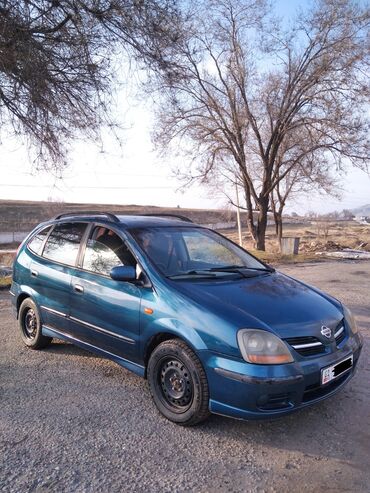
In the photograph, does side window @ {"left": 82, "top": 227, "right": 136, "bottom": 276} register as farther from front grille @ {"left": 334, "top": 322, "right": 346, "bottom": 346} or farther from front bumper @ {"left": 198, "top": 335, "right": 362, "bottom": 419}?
front grille @ {"left": 334, "top": 322, "right": 346, "bottom": 346}

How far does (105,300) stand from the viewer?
4.11 meters

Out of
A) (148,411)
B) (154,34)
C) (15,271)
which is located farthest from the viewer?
(154,34)

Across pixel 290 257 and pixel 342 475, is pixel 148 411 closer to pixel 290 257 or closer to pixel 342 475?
pixel 342 475

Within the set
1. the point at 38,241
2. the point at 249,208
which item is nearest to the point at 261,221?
the point at 249,208

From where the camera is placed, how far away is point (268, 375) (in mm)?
3109

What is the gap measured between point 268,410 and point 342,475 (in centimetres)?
60

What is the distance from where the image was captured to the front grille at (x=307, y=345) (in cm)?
327

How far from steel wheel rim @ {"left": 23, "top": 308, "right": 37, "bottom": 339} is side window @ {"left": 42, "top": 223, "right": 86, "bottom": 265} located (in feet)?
2.42

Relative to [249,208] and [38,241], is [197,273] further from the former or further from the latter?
[249,208]

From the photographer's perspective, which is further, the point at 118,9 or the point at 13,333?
the point at 118,9

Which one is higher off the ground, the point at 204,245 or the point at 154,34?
the point at 154,34

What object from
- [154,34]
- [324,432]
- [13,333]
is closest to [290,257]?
[154,34]

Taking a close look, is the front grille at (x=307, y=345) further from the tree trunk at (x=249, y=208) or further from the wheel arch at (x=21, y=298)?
the tree trunk at (x=249, y=208)

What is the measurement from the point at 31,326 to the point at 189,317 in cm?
269
